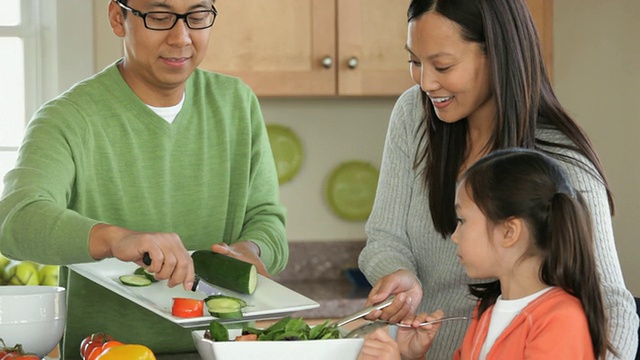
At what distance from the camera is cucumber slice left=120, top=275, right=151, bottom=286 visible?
70.4 inches

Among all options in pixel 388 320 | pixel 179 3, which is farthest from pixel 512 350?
pixel 179 3

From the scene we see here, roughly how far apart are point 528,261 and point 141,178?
2.77 feet

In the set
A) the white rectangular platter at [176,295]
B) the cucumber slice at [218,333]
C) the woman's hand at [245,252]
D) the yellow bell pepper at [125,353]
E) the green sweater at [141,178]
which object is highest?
the green sweater at [141,178]

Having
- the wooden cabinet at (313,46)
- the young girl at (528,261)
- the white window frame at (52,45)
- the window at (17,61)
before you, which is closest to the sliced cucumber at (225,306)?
the young girl at (528,261)

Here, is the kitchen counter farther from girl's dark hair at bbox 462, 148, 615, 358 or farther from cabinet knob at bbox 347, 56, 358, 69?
girl's dark hair at bbox 462, 148, 615, 358

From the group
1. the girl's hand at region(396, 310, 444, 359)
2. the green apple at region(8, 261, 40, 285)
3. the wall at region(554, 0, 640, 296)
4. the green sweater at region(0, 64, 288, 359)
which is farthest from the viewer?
the wall at region(554, 0, 640, 296)

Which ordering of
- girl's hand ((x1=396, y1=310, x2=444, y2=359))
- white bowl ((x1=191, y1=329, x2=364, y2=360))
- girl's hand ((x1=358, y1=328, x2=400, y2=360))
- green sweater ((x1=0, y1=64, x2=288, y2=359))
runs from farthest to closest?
green sweater ((x1=0, y1=64, x2=288, y2=359))
girl's hand ((x1=396, y1=310, x2=444, y2=359))
girl's hand ((x1=358, y1=328, x2=400, y2=360))
white bowl ((x1=191, y1=329, x2=364, y2=360))

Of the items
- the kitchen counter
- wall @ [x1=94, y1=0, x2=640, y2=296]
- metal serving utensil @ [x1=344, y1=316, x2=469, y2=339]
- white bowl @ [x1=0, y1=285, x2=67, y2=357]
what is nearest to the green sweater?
white bowl @ [x1=0, y1=285, x2=67, y2=357]

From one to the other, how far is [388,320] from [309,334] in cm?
28

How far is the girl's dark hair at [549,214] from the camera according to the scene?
152cm

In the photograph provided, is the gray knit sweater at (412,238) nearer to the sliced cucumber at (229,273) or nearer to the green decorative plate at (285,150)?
the sliced cucumber at (229,273)

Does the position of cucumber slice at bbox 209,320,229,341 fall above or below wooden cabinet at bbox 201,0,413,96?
below

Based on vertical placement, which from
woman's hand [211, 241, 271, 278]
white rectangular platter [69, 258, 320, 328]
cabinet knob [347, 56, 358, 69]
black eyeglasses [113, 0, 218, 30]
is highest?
cabinet knob [347, 56, 358, 69]

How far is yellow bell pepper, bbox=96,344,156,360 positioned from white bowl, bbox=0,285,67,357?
22 centimetres
